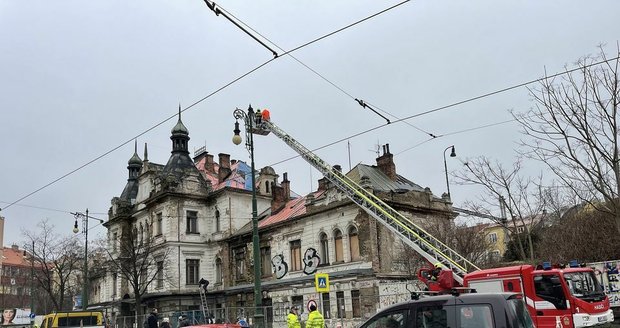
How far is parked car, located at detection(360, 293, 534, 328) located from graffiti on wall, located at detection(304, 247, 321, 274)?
26184mm

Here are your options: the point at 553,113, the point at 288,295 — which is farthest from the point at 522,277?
the point at 288,295

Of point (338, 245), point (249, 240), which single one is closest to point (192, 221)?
point (249, 240)

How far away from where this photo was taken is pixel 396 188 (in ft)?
111

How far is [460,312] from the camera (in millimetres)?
7324

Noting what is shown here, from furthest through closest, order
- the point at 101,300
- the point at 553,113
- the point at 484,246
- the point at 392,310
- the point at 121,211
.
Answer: the point at 101,300
the point at 121,211
the point at 484,246
the point at 553,113
the point at 392,310

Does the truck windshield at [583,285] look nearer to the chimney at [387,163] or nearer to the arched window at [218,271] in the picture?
the chimney at [387,163]

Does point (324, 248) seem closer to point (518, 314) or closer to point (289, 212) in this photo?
point (289, 212)

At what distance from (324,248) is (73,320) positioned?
1546 centimetres

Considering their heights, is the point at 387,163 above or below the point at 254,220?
above

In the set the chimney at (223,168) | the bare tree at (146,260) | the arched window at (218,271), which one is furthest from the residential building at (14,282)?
the arched window at (218,271)

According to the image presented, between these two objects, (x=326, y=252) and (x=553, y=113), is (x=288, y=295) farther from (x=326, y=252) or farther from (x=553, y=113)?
(x=553, y=113)

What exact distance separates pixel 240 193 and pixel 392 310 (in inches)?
1499

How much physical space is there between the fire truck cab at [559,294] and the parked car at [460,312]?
9317 millimetres

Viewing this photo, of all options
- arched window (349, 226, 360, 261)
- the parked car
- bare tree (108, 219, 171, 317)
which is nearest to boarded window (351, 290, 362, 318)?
arched window (349, 226, 360, 261)
